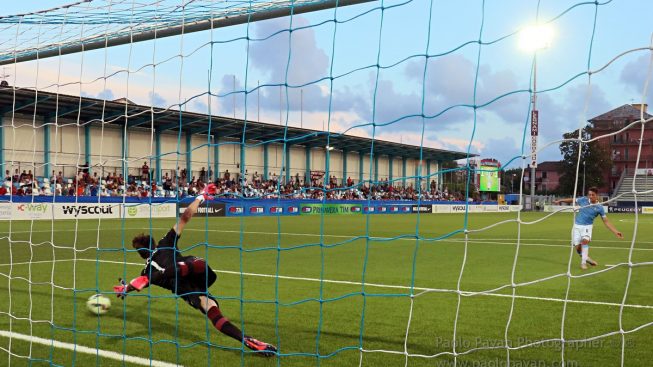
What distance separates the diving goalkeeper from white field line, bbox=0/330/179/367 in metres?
0.53

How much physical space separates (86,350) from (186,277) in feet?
3.67

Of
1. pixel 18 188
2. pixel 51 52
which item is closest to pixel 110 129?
pixel 18 188

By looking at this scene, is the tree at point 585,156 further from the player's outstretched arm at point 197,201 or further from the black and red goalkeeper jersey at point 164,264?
the black and red goalkeeper jersey at point 164,264

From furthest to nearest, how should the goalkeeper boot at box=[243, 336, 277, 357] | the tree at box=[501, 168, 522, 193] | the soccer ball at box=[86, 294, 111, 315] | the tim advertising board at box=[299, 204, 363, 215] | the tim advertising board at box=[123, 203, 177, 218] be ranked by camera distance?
1. the tim advertising board at box=[299, 204, 363, 215]
2. the tim advertising board at box=[123, 203, 177, 218]
3. the soccer ball at box=[86, 294, 111, 315]
4. the tree at box=[501, 168, 522, 193]
5. the goalkeeper boot at box=[243, 336, 277, 357]

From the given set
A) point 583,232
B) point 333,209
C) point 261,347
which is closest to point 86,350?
point 261,347

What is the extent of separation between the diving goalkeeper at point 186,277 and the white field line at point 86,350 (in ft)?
1.72

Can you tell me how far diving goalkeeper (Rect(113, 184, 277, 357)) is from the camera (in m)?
5.29

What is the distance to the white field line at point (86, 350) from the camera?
5070 mm

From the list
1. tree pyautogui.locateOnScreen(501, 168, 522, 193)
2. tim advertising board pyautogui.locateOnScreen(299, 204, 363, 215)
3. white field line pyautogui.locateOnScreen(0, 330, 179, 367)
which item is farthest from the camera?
tim advertising board pyautogui.locateOnScreen(299, 204, 363, 215)

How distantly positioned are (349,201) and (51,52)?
31.4m

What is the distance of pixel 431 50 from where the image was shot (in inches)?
170

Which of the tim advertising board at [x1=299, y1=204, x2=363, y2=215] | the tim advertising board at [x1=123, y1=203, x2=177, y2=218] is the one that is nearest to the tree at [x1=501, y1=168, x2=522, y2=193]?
the tim advertising board at [x1=299, y1=204, x2=363, y2=215]

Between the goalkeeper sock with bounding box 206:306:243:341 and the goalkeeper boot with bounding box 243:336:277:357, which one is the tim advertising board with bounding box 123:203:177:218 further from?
the goalkeeper boot with bounding box 243:336:277:357

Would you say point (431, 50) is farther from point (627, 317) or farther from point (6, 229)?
point (6, 229)
